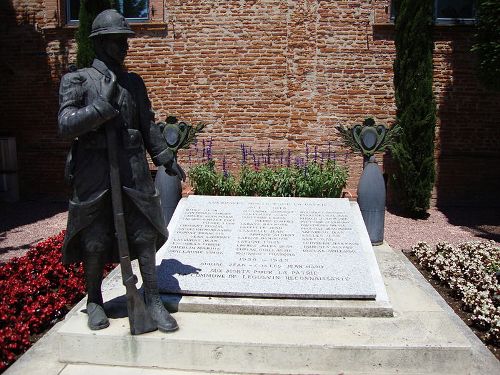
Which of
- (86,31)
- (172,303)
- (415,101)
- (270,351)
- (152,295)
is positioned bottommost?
(270,351)

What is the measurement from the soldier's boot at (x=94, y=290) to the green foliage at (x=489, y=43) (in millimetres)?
7170

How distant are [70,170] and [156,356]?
143 centimetres

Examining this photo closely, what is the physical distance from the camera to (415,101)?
341 inches

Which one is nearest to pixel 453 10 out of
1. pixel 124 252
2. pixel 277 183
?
pixel 277 183

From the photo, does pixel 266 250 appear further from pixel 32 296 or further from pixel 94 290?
pixel 32 296

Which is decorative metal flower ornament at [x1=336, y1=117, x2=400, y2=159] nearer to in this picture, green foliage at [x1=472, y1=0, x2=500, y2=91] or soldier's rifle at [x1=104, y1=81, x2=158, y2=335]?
green foliage at [x1=472, y1=0, x2=500, y2=91]

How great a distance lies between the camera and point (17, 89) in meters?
9.99

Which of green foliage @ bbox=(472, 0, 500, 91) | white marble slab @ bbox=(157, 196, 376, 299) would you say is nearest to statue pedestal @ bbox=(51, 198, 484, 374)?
white marble slab @ bbox=(157, 196, 376, 299)

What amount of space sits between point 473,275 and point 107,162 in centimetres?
406

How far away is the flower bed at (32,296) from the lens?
362 centimetres

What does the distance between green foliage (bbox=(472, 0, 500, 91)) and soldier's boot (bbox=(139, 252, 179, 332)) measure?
6.88 meters

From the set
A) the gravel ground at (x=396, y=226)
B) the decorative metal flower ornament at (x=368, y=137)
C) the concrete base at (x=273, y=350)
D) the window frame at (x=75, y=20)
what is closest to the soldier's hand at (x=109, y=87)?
the concrete base at (x=273, y=350)

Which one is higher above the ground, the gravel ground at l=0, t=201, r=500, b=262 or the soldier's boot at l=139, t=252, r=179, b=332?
the soldier's boot at l=139, t=252, r=179, b=332

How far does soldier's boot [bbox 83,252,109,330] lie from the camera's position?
332 cm
